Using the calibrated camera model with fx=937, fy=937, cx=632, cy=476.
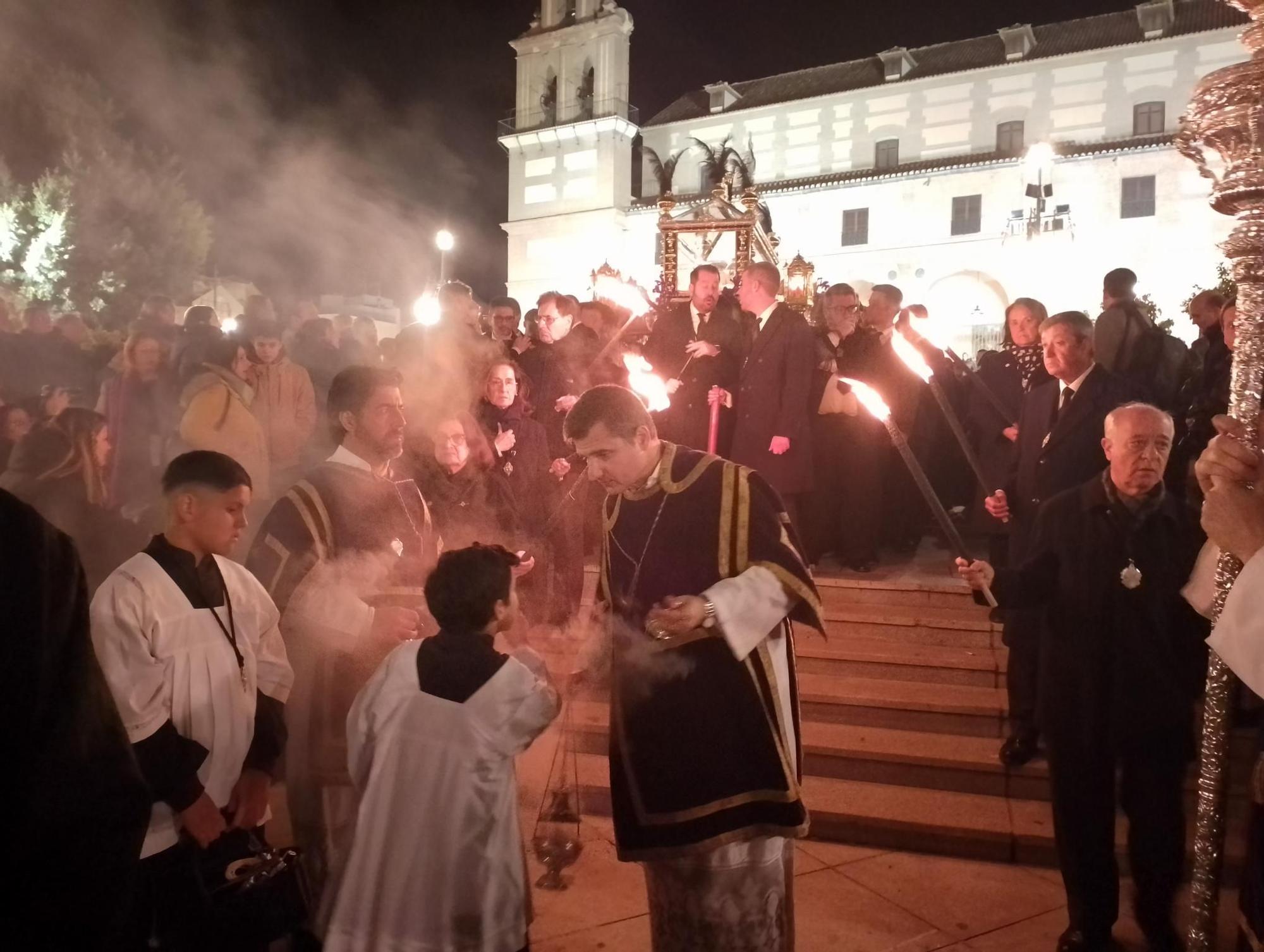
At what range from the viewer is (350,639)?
362cm

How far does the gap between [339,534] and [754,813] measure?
191 cm

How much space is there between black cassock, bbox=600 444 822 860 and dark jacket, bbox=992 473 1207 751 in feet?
4.00

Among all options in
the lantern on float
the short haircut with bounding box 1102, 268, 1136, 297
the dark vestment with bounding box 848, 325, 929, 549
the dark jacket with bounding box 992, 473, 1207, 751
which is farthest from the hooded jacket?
Result: the lantern on float

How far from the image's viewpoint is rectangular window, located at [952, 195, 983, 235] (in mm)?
39875

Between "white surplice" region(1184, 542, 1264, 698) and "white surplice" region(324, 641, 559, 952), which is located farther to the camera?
"white surplice" region(324, 641, 559, 952)

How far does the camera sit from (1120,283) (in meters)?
6.05

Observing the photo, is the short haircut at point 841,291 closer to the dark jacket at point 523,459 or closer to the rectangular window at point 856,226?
the dark jacket at point 523,459

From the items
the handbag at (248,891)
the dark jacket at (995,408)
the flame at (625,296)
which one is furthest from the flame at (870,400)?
the flame at (625,296)

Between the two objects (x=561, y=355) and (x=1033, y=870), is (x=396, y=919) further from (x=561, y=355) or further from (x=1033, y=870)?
(x=561, y=355)

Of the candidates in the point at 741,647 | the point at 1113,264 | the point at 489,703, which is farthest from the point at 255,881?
the point at 1113,264

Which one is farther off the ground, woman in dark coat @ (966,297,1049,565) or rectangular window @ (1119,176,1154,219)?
rectangular window @ (1119,176,1154,219)

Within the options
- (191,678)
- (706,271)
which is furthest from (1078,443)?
(191,678)

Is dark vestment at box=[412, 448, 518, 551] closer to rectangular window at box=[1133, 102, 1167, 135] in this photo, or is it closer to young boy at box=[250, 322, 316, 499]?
young boy at box=[250, 322, 316, 499]

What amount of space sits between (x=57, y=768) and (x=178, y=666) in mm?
1856
